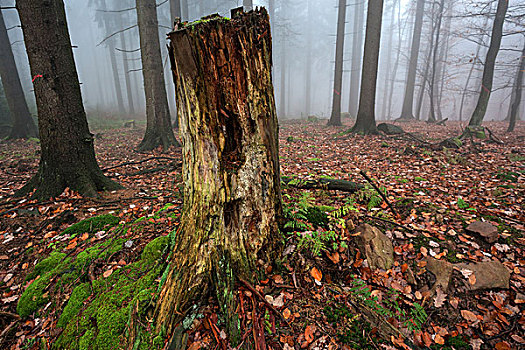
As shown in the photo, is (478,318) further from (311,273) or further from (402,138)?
(402,138)

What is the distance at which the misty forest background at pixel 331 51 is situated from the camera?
1812 centimetres

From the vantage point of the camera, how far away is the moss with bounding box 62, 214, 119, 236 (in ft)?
11.4

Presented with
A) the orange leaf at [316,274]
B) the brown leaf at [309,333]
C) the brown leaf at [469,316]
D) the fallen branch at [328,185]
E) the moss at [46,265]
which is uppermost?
the fallen branch at [328,185]

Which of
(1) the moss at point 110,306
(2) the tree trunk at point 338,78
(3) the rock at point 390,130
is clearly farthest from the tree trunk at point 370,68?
(1) the moss at point 110,306

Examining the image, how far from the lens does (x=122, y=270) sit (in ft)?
8.68

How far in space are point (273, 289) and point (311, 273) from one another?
460mm

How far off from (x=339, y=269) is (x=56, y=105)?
5.25 meters

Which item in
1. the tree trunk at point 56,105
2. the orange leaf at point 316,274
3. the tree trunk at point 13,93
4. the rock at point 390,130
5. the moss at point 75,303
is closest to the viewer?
the moss at point 75,303

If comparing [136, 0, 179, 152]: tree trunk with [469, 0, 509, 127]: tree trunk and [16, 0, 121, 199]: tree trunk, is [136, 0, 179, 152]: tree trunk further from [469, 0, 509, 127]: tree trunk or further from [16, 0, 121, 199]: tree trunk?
[469, 0, 509, 127]: tree trunk

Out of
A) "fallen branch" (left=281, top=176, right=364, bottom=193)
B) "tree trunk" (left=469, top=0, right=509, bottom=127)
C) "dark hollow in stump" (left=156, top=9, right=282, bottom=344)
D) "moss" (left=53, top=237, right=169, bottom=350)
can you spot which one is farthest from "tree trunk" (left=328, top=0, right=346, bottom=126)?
"moss" (left=53, top=237, right=169, bottom=350)

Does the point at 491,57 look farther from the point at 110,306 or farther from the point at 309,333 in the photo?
the point at 110,306

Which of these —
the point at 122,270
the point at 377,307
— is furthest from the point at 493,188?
the point at 122,270

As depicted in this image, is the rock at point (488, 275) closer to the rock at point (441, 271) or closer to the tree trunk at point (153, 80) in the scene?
the rock at point (441, 271)

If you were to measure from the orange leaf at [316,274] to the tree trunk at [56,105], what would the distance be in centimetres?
417
